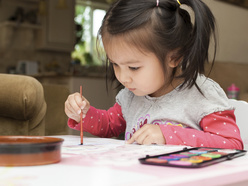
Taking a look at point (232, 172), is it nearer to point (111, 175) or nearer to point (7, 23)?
point (111, 175)

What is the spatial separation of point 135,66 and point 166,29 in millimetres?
152

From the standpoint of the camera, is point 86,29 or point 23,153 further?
point 86,29

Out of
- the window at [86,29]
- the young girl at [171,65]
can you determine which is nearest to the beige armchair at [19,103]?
the young girl at [171,65]

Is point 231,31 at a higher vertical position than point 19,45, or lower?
higher

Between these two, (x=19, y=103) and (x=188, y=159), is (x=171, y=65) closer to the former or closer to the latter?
(x=188, y=159)

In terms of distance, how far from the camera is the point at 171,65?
1010 mm

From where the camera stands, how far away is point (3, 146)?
46 centimetres

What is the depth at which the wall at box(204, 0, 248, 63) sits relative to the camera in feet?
12.7

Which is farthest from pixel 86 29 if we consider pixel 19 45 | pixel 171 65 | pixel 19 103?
pixel 171 65

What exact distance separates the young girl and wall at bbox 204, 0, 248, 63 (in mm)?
2879

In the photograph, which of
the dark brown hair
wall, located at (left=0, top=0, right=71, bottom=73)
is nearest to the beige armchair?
the dark brown hair

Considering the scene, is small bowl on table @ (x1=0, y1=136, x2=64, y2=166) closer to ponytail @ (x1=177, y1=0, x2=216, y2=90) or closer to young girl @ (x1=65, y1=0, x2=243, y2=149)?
young girl @ (x1=65, y1=0, x2=243, y2=149)

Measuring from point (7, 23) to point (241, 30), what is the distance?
3810 millimetres

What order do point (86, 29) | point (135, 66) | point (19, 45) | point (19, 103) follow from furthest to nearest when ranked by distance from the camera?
point (86, 29) → point (19, 45) → point (19, 103) → point (135, 66)
